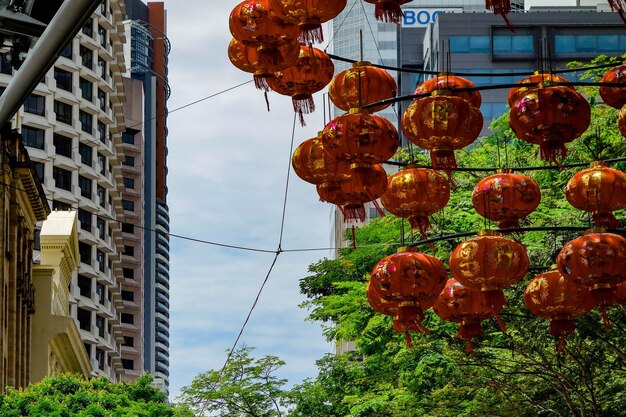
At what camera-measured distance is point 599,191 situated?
474 inches

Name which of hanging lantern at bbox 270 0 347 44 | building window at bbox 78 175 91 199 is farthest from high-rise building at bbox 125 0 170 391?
hanging lantern at bbox 270 0 347 44

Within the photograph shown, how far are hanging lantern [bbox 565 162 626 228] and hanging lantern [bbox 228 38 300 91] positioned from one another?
262cm

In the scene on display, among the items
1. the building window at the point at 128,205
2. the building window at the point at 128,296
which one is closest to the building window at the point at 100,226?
the building window at the point at 128,296

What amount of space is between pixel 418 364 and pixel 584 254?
1116 centimetres

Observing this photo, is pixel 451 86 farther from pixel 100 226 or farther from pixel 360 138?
A: pixel 100 226

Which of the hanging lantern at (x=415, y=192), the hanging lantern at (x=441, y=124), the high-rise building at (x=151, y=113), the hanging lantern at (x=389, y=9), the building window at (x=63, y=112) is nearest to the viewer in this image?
the hanging lantern at (x=389, y=9)

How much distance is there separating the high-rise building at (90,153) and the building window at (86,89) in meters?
0.06

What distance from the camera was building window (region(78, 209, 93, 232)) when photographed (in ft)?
267

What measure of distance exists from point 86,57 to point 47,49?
249 ft

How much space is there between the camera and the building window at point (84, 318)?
80.1 metres

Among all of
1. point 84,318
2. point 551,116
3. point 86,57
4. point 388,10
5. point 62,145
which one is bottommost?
point 551,116

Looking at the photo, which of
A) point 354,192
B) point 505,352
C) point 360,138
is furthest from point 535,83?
point 505,352

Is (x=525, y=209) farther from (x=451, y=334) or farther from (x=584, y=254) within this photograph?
(x=451, y=334)

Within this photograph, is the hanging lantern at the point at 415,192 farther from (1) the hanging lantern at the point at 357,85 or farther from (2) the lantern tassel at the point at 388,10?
(2) the lantern tassel at the point at 388,10
